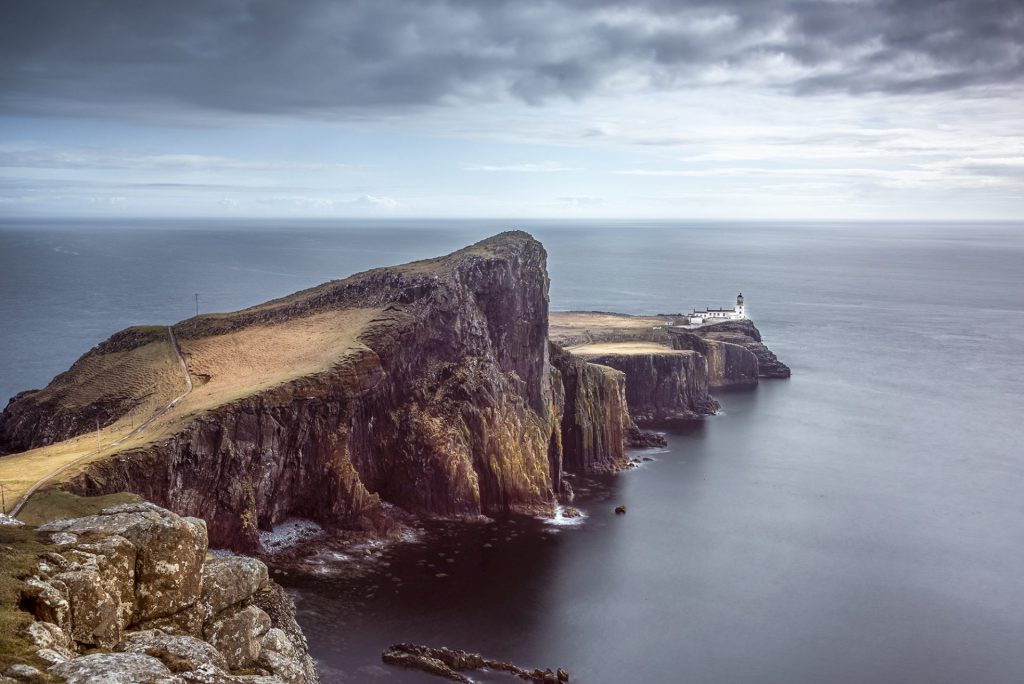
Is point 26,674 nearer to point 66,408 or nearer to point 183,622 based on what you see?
point 183,622

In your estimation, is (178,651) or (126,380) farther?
(126,380)

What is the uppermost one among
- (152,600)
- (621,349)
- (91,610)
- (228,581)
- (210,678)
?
(210,678)

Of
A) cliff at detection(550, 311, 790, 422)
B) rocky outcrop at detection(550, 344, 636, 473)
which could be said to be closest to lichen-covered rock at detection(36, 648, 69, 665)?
rocky outcrop at detection(550, 344, 636, 473)

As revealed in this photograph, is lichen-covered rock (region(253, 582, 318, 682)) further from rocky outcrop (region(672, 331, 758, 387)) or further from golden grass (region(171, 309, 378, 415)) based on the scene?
rocky outcrop (region(672, 331, 758, 387))

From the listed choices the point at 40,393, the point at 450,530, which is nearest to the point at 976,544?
the point at 450,530

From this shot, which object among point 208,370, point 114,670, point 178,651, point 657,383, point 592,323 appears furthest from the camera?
point 592,323

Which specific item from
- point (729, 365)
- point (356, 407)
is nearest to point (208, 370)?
point (356, 407)
